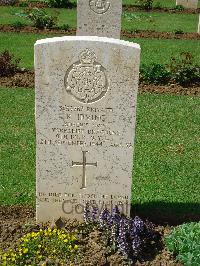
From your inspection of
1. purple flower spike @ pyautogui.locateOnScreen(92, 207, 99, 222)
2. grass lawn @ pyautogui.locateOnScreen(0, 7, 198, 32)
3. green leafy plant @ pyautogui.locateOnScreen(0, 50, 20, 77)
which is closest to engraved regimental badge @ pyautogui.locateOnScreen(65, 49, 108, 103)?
purple flower spike @ pyautogui.locateOnScreen(92, 207, 99, 222)

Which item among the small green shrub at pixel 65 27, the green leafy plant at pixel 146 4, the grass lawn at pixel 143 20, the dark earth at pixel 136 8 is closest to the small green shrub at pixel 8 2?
the dark earth at pixel 136 8

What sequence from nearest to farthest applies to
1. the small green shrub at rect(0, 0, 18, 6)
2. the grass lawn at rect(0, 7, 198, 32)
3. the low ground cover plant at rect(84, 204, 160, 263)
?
the low ground cover plant at rect(84, 204, 160, 263)
the grass lawn at rect(0, 7, 198, 32)
the small green shrub at rect(0, 0, 18, 6)

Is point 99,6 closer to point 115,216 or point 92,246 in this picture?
point 115,216

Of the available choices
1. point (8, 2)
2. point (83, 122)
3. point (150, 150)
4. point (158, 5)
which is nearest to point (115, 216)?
point (83, 122)

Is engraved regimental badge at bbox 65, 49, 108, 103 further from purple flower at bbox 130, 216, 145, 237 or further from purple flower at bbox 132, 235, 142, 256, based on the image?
purple flower at bbox 132, 235, 142, 256

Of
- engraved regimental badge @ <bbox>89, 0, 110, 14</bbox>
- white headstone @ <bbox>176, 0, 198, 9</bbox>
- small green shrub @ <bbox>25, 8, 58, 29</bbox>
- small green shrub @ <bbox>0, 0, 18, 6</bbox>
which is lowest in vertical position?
small green shrub @ <bbox>25, 8, 58, 29</bbox>

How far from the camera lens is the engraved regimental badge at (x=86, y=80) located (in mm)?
5109

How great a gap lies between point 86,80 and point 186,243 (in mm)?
1881

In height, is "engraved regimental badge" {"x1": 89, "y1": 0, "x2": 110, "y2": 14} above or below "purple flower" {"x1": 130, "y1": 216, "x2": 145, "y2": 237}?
above

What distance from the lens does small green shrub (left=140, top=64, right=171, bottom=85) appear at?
1148 centimetres

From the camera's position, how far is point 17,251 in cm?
524

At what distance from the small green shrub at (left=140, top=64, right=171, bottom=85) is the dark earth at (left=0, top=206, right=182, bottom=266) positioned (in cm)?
605

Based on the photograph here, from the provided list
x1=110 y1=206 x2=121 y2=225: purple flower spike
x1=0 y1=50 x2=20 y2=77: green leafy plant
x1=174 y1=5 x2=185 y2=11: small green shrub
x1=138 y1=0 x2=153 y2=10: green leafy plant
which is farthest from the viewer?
x1=174 y1=5 x2=185 y2=11: small green shrub

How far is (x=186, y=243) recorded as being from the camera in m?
5.07
